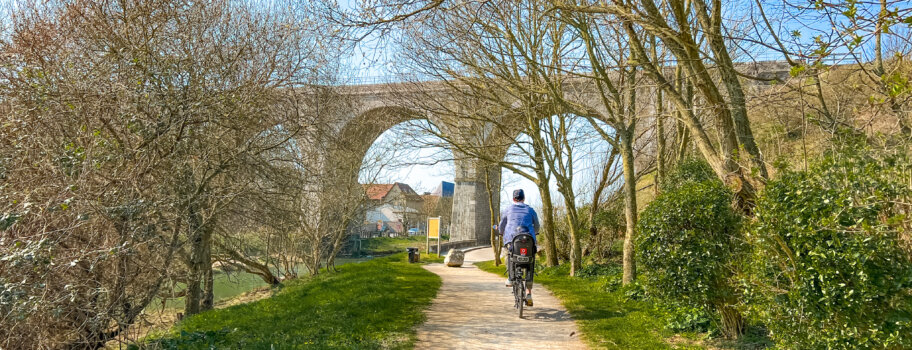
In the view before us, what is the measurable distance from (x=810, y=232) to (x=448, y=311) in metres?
4.52

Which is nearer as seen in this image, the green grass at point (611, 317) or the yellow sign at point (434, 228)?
the green grass at point (611, 317)

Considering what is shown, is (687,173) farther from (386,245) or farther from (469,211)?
(386,245)

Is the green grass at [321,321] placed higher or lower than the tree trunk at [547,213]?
lower

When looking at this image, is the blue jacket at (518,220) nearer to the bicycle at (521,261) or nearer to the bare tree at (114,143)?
the bicycle at (521,261)

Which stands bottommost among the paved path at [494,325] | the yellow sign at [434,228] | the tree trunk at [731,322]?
the paved path at [494,325]

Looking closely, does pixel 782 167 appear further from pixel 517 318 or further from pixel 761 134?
pixel 761 134

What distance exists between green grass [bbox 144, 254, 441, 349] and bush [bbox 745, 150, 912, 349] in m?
3.10

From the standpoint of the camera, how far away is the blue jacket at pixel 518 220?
22.2 ft

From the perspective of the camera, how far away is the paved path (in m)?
5.31

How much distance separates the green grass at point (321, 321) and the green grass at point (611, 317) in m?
1.86

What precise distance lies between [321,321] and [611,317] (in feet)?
10.9

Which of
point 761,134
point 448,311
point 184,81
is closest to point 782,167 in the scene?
point 448,311

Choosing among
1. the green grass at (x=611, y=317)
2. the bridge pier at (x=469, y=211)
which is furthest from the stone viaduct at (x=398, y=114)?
the bridge pier at (x=469, y=211)

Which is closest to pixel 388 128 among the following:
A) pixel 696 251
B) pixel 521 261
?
pixel 521 261
